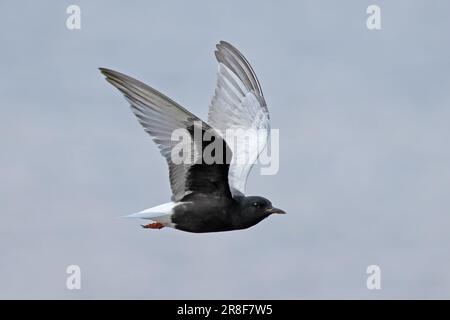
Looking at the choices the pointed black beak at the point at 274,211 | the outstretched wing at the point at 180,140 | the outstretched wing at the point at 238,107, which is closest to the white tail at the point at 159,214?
the outstretched wing at the point at 180,140

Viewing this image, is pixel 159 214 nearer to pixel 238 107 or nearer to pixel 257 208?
pixel 257 208

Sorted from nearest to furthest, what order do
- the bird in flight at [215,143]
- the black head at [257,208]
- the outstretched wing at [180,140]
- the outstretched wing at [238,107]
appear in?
the outstretched wing at [180,140] → the bird in flight at [215,143] → the black head at [257,208] → the outstretched wing at [238,107]

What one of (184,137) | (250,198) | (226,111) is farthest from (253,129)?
(184,137)

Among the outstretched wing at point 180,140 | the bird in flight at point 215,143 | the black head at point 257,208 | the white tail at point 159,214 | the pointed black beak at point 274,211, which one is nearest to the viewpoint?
the outstretched wing at point 180,140

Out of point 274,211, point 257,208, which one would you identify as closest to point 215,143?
point 257,208

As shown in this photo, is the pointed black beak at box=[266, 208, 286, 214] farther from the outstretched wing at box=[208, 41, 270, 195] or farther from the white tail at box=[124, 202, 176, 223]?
the outstretched wing at box=[208, 41, 270, 195]

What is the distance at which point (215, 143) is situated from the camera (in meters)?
A: 17.3

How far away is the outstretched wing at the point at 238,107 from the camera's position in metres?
21.2

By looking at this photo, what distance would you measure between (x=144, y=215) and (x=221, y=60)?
14.9ft

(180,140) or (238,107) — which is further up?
(238,107)

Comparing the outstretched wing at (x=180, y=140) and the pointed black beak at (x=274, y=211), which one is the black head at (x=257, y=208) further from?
the outstretched wing at (x=180, y=140)

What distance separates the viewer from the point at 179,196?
18.6 m

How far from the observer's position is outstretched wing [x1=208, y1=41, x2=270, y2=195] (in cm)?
2125

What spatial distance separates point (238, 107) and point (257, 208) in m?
3.55
